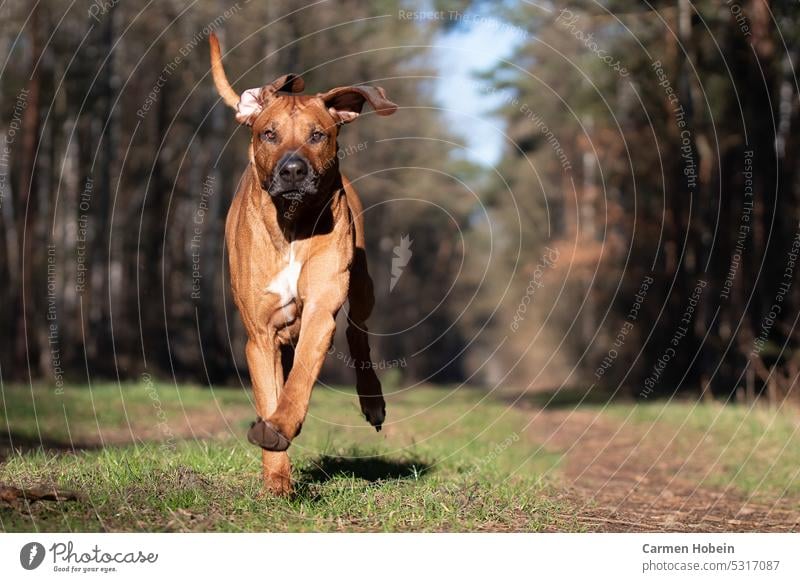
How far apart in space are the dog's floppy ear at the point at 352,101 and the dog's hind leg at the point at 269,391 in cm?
175

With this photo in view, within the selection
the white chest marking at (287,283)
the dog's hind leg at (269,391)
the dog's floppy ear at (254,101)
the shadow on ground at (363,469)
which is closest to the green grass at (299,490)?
the shadow on ground at (363,469)

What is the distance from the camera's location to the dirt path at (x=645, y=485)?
8.19 meters

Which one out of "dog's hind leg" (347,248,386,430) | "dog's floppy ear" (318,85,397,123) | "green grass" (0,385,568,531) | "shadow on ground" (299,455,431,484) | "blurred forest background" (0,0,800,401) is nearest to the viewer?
"green grass" (0,385,568,531)

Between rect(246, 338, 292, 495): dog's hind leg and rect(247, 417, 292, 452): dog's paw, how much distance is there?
0.67 m

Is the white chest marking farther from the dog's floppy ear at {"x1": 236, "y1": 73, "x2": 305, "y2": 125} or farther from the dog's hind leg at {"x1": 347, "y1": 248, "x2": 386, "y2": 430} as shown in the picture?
the dog's hind leg at {"x1": 347, "y1": 248, "x2": 386, "y2": 430}

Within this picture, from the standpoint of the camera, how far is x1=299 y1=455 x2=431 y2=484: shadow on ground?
8.41 metres

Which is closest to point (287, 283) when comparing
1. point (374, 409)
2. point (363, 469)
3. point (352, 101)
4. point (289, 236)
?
point (289, 236)

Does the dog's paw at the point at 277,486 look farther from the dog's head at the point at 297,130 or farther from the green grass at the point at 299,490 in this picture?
the dog's head at the point at 297,130

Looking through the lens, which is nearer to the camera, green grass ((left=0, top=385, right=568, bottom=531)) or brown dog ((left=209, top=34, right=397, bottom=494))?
green grass ((left=0, top=385, right=568, bottom=531))

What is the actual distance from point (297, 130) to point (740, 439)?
972cm

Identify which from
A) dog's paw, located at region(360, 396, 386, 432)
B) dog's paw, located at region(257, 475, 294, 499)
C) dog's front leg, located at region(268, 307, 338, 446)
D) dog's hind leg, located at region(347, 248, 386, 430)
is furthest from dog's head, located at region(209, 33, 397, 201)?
dog's paw, located at region(360, 396, 386, 432)
